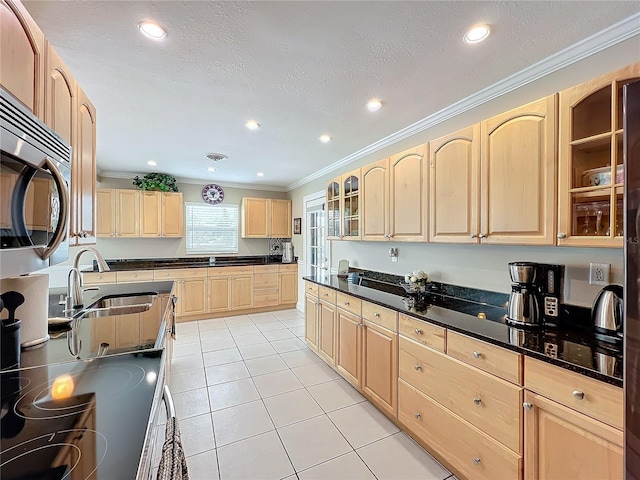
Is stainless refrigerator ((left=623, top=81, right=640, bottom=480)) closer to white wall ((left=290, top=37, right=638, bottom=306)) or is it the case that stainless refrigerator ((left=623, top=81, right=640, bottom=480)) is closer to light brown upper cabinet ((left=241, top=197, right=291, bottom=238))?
white wall ((left=290, top=37, right=638, bottom=306))

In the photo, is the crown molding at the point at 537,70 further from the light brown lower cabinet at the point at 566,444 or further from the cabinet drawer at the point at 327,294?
the light brown lower cabinet at the point at 566,444

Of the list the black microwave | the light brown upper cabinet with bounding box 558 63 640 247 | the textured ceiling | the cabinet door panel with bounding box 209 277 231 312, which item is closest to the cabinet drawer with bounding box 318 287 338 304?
the textured ceiling

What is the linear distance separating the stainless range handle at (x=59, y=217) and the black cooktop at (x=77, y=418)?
0.47 m

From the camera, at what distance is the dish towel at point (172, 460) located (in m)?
0.66

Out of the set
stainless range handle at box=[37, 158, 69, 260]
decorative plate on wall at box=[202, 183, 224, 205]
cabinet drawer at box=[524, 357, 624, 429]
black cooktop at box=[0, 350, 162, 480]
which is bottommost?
cabinet drawer at box=[524, 357, 624, 429]

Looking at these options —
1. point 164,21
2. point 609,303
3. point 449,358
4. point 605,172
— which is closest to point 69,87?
point 164,21

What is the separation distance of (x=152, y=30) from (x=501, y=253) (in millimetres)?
2608

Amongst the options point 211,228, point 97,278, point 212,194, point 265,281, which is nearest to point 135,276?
point 97,278

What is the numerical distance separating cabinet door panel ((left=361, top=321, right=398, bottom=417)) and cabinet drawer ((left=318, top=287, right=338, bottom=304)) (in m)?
0.58

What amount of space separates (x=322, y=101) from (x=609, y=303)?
2230 millimetres

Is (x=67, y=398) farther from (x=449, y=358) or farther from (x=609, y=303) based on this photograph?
(x=609, y=303)

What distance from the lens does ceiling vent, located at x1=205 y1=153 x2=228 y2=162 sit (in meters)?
3.79

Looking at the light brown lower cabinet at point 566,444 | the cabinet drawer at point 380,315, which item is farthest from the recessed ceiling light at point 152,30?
the light brown lower cabinet at point 566,444

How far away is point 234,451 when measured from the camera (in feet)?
6.36
